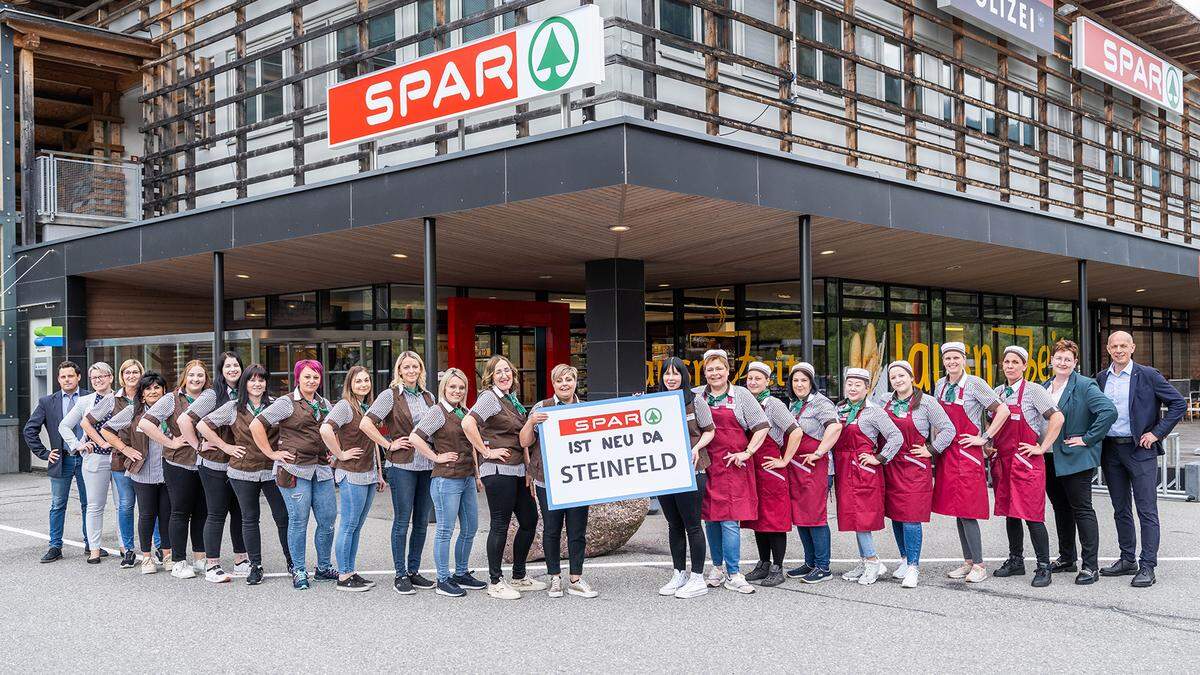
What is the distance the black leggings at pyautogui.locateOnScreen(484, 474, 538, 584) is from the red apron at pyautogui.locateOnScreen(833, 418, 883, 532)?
2171 millimetres

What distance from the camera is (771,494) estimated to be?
6969 mm

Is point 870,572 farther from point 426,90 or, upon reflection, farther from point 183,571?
point 426,90

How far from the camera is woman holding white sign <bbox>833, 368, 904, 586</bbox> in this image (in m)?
6.93

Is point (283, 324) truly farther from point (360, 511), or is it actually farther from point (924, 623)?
point (924, 623)

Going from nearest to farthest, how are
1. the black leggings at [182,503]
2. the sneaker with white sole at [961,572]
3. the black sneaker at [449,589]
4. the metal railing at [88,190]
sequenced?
the black sneaker at [449,589] < the sneaker with white sole at [961,572] < the black leggings at [182,503] < the metal railing at [88,190]

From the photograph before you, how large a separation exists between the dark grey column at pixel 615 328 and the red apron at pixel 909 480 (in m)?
5.96

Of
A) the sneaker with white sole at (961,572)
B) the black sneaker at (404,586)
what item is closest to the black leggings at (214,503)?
the black sneaker at (404,586)

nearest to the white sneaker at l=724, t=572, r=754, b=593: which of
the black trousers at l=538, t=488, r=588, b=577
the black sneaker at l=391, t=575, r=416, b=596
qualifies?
the black trousers at l=538, t=488, r=588, b=577

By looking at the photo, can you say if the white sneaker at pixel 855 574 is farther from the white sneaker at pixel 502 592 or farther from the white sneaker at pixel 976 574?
the white sneaker at pixel 502 592

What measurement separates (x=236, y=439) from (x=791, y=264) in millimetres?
9706

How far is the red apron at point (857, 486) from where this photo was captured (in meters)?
6.96

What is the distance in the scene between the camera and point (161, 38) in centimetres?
1639

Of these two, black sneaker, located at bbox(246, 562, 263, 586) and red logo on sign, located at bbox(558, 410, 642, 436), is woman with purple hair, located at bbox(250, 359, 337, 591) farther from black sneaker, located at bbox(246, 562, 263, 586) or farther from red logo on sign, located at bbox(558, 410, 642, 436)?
red logo on sign, located at bbox(558, 410, 642, 436)

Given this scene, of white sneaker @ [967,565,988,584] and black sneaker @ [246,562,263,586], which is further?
black sneaker @ [246,562,263,586]
